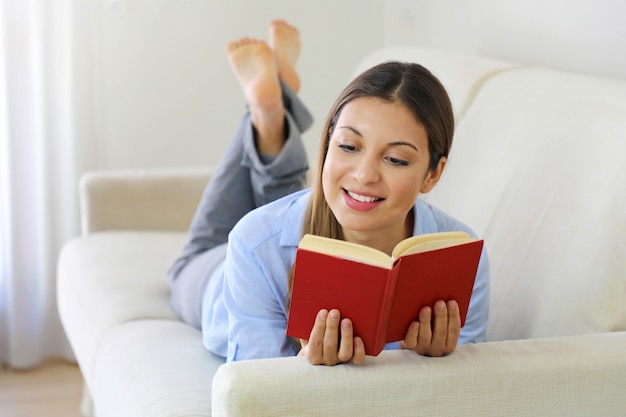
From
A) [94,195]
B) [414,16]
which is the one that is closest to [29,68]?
[94,195]

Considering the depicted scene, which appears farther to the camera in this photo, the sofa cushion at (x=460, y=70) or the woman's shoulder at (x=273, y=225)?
the sofa cushion at (x=460, y=70)

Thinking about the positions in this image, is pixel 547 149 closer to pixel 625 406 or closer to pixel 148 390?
pixel 625 406

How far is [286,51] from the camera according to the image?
2168 mm

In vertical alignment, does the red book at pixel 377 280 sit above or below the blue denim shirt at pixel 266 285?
above

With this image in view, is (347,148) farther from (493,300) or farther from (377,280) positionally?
(493,300)

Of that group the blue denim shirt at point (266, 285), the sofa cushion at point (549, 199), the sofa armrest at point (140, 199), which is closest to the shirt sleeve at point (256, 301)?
the blue denim shirt at point (266, 285)

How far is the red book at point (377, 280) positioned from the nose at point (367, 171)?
145 millimetres

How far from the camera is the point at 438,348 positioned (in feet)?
3.68

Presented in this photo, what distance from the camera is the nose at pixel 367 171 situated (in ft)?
3.92

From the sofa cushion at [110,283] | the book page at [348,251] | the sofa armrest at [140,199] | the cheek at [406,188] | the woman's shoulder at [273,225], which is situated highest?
the cheek at [406,188]

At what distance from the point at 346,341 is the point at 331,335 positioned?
0.02 metres

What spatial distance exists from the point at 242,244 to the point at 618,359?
533 millimetres

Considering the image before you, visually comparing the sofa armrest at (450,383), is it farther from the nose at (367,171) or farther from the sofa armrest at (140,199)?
the sofa armrest at (140,199)

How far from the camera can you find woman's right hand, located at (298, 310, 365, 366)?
1.07 m
